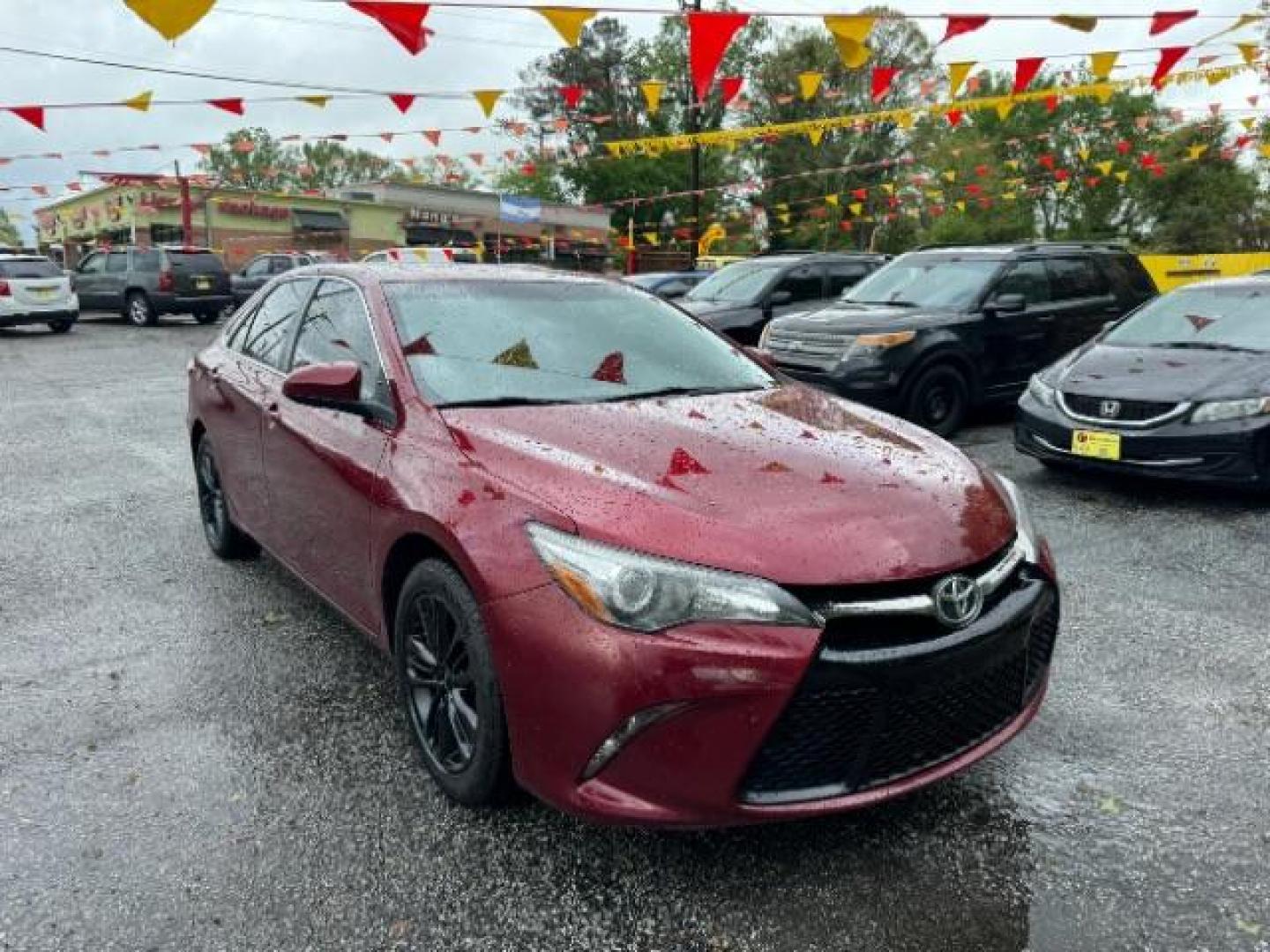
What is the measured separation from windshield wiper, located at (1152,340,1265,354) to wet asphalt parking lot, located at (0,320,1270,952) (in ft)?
8.24

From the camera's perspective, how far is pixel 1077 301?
904cm

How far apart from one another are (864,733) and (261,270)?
24.1 metres

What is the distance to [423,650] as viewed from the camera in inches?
109

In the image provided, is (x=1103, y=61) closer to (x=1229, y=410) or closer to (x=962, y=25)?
(x=962, y=25)

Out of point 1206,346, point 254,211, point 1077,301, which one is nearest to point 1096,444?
point 1206,346

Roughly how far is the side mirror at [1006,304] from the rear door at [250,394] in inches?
241

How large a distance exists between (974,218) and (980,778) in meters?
50.4

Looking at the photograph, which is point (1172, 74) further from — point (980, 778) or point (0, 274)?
point (0, 274)

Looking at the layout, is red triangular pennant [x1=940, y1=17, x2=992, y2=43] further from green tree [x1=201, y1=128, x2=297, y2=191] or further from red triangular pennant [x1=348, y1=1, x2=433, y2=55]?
green tree [x1=201, y1=128, x2=297, y2=191]

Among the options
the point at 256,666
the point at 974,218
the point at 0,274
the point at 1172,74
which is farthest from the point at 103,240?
the point at 256,666

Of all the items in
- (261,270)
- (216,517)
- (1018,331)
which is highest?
(1018,331)

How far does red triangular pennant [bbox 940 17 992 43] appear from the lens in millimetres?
7940

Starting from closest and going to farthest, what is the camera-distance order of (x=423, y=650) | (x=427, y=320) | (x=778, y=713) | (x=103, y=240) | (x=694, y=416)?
(x=778, y=713) → (x=423, y=650) → (x=694, y=416) → (x=427, y=320) → (x=103, y=240)

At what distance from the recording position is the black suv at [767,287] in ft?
35.6
